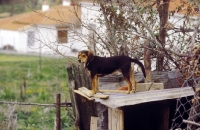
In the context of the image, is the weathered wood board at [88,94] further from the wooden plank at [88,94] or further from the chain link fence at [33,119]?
the chain link fence at [33,119]

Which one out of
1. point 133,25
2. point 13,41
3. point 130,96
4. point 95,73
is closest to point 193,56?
point 130,96

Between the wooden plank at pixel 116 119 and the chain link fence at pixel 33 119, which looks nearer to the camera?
the wooden plank at pixel 116 119

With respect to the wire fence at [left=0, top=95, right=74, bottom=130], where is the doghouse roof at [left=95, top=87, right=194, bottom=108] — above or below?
above

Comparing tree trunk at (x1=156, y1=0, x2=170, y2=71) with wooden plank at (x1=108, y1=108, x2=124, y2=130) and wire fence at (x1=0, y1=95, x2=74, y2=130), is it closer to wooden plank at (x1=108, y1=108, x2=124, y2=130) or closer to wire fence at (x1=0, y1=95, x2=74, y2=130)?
wire fence at (x1=0, y1=95, x2=74, y2=130)

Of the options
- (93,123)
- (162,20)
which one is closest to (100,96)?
(93,123)

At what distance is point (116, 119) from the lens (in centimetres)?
610

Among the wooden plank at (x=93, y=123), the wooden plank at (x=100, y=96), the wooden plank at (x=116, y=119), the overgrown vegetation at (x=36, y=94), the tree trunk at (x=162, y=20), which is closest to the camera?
the wooden plank at (x=100, y=96)

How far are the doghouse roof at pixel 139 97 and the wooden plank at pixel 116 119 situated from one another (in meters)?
0.34

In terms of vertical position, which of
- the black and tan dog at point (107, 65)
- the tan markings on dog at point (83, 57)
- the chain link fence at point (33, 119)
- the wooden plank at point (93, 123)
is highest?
the tan markings on dog at point (83, 57)

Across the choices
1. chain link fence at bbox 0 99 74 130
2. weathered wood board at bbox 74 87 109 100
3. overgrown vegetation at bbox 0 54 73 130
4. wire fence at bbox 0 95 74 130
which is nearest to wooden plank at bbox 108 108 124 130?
weathered wood board at bbox 74 87 109 100

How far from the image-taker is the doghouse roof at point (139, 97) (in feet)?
17.8

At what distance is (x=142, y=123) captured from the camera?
709cm

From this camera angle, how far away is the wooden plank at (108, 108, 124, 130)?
6.05m

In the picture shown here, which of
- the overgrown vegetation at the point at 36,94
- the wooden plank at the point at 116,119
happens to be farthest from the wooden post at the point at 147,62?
the overgrown vegetation at the point at 36,94
